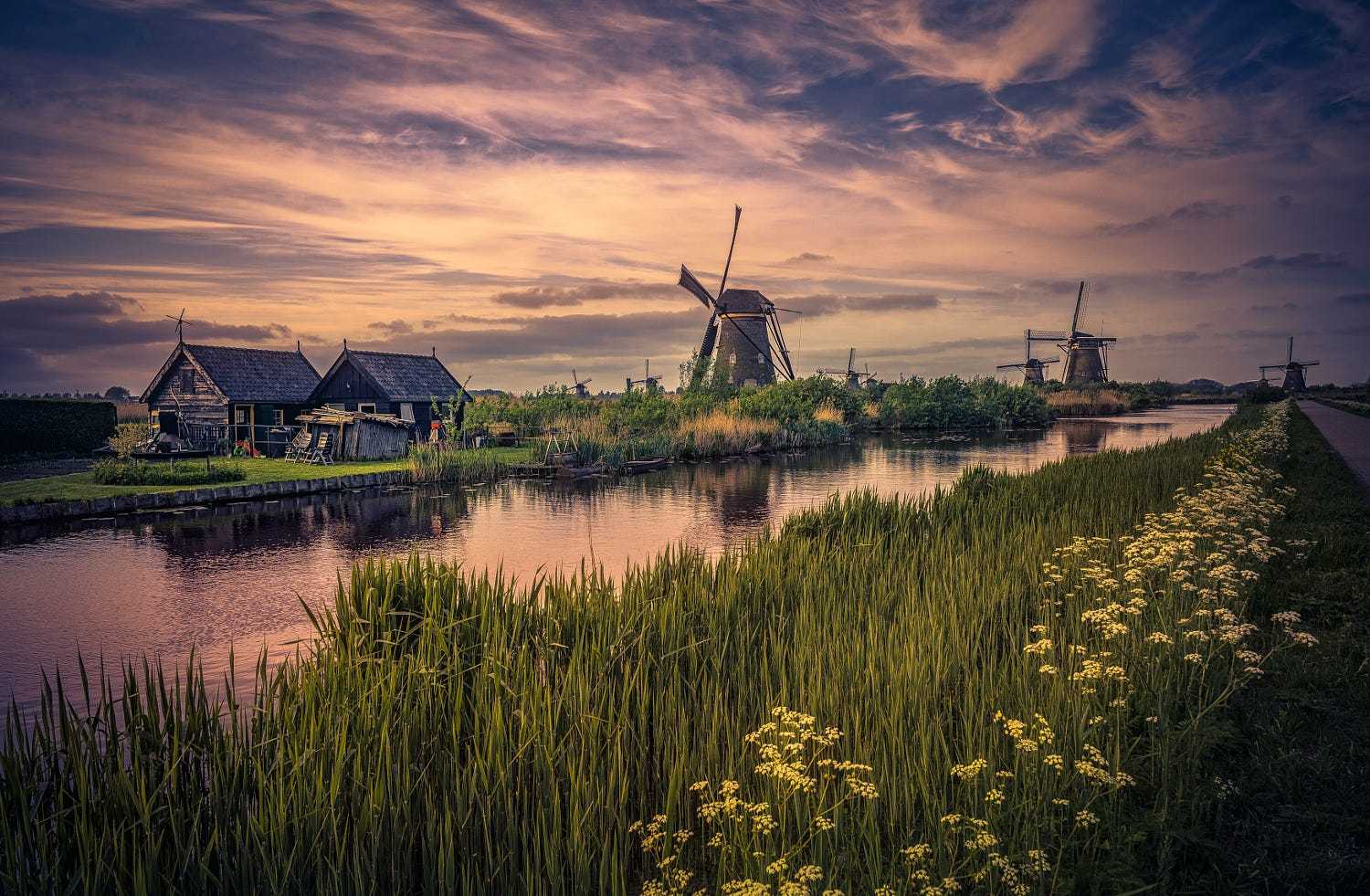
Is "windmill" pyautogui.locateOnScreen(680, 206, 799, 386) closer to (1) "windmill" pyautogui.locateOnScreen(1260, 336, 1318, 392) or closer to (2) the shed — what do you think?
(2) the shed

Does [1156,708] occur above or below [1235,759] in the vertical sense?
above

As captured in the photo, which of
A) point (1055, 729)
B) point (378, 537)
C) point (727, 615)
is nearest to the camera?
point (1055, 729)

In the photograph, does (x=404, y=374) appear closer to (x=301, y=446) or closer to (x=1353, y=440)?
(x=301, y=446)

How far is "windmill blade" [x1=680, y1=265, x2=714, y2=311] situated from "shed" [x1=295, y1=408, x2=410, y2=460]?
105 ft

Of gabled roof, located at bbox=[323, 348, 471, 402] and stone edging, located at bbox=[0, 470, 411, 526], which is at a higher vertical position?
gabled roof, located at bbox=[323, 348, 471, 402]

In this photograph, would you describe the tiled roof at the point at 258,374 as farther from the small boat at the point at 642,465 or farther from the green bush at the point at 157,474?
the small boat at the point at 642,465

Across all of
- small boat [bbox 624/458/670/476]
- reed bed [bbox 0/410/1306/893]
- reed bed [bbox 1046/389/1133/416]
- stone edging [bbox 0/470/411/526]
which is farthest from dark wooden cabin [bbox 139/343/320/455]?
reed bed [bbox 1046/389/1133/416]

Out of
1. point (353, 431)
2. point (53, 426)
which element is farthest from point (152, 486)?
point (53, 426)

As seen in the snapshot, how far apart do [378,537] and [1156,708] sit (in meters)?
14.6

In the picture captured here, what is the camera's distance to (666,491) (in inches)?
897

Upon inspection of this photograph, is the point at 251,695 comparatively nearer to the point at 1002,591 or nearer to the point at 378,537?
the point at 1002,591

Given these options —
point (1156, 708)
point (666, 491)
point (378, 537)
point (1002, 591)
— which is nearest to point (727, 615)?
point (1002, 591)

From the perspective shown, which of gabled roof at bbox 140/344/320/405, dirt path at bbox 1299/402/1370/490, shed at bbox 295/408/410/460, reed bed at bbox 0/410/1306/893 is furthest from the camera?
gabled roof at bbox 140/344/320/405

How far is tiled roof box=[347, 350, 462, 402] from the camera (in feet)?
121
